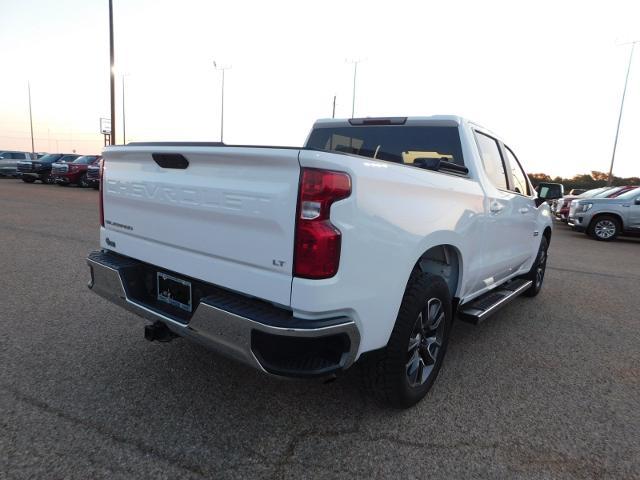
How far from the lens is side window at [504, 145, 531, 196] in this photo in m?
4.54

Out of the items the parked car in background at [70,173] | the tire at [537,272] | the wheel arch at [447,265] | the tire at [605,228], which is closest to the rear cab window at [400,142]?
the wheel arch at [447,265]

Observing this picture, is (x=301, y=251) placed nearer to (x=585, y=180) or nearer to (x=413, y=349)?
(x=413, y=349)

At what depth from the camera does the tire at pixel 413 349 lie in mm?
2496

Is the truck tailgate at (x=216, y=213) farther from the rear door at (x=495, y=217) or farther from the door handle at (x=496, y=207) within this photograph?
the door handle at (x=496, y=207)

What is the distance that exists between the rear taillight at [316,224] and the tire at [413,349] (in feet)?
2.44

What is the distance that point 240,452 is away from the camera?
2.26 meters

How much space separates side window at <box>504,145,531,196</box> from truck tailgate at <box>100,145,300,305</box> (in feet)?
10.6

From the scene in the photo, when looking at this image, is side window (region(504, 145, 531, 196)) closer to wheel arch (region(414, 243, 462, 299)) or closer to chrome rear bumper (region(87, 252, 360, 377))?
wheel arch (region(414, 243, 462, 299))

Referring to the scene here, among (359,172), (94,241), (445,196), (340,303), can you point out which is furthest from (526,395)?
(94,241)

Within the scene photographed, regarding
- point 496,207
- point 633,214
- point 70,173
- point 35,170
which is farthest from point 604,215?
point 35,170

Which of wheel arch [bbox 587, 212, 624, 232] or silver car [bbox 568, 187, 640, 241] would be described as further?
→ wheel arch [bbox 587, 212, 624, 232]

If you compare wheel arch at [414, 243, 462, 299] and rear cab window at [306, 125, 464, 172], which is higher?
rear cab window at [306, 125, 464, 172]

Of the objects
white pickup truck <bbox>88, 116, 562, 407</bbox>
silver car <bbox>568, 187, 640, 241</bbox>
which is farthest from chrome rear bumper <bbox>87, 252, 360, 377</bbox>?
silver car <bbox>568, 187, 640, 241</bbox>

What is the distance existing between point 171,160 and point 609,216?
547 inches
